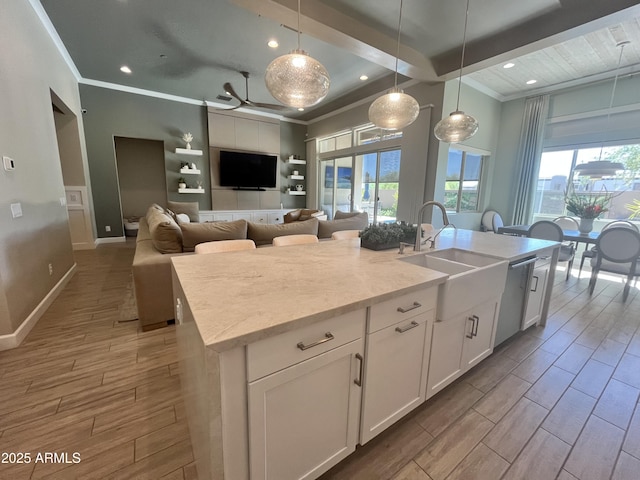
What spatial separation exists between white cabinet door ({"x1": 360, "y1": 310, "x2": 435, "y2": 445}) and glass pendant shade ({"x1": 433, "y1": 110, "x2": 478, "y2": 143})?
6.75ft

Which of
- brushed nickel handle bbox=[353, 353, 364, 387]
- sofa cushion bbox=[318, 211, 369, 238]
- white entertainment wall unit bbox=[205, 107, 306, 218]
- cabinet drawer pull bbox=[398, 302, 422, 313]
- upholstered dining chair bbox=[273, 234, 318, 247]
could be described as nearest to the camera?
brushed nickel handle bbox=[353, 353, 364, 387]

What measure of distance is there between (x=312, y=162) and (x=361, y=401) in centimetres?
727

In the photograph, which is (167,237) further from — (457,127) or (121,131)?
(121,131)

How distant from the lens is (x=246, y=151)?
6.94 m

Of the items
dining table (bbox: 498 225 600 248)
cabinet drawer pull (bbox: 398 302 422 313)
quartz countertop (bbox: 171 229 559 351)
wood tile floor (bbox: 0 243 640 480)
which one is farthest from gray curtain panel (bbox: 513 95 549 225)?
cabinet drawer pull (bbox: 398 302 422 313)

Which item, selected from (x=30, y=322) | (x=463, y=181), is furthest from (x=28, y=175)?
(x=463, y=181)

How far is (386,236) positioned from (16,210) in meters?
3.23

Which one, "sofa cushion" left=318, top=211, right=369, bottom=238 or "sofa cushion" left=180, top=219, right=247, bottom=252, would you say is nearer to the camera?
"sofa cushion" left=180, top=219, right=247, bottom=252

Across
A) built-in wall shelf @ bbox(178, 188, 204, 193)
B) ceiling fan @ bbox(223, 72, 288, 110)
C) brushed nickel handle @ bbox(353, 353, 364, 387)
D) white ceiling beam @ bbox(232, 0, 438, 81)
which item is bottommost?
brushed nickel handle @ bbox(353, 353, 364, 387)

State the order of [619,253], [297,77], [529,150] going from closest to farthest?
[297,77]
[619,253]
[529,150]

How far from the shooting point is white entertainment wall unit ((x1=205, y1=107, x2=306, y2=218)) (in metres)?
6.57

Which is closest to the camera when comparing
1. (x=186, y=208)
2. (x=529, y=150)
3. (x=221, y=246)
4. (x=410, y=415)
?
(x=410, y=415)

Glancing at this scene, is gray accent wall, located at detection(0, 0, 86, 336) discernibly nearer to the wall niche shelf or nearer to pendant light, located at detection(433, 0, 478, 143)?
pendant light, located at detection(433, 0, 478, 143)

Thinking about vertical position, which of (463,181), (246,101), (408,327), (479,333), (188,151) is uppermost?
(246,101)
